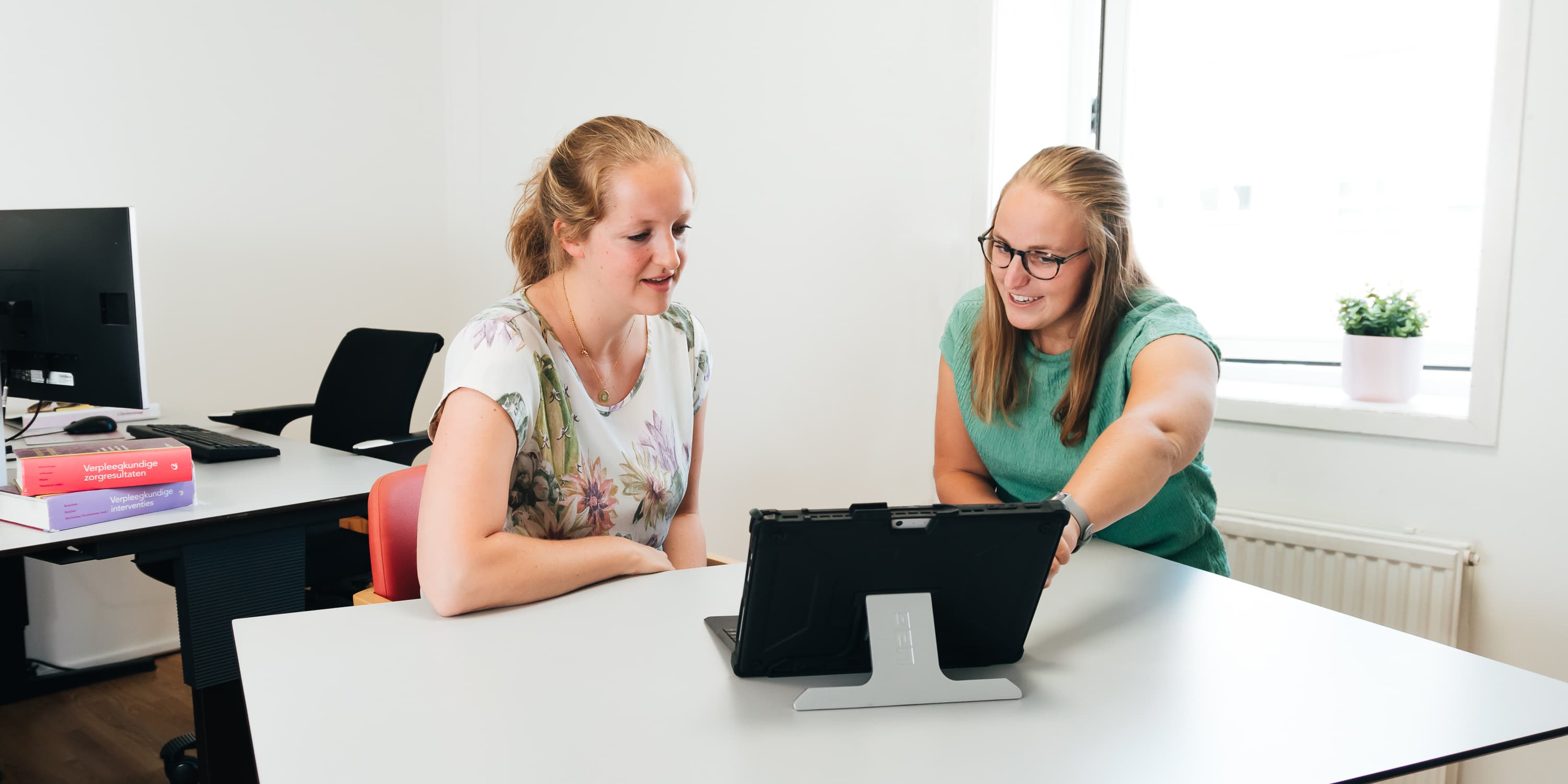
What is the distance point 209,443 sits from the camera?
238cm

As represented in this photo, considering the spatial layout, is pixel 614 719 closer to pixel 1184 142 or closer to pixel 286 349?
pixel 1184 142

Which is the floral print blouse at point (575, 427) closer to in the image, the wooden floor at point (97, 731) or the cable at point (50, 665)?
the wooden floor at point (97, 731)

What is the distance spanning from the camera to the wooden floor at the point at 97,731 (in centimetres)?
255

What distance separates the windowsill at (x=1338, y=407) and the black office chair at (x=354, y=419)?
6.46ft

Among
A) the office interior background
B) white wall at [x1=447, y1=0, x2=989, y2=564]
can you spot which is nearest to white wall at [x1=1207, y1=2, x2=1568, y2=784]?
the office interior background

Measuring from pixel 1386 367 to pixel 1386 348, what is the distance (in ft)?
0.13

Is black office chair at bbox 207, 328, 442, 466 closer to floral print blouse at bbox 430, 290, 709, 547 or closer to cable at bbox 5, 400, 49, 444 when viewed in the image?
cable at bbox 5, 400, 49, 444

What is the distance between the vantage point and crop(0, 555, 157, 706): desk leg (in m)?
2.95

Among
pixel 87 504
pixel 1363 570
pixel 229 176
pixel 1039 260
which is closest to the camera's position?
pixel 1039 260

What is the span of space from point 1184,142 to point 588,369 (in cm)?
174

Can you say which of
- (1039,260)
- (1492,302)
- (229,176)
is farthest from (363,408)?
(1492,302)

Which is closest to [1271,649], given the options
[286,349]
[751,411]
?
[751,411]

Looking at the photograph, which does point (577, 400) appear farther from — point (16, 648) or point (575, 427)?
point (16, 648)

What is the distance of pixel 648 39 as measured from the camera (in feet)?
11.1
